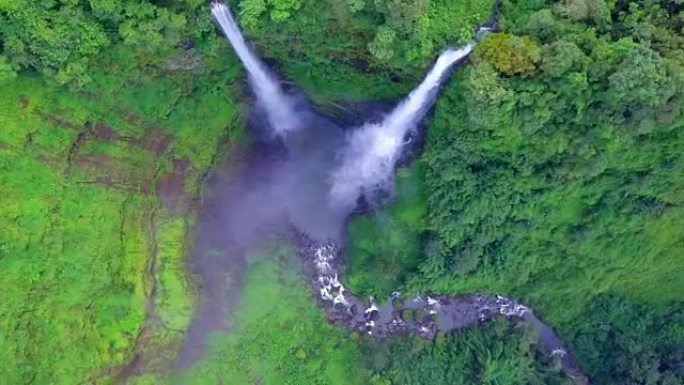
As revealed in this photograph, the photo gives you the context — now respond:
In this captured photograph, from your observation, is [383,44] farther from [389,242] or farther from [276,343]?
[276,343]

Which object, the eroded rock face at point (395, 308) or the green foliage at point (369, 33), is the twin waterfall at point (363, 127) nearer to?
the green foliage at point (369, 33)

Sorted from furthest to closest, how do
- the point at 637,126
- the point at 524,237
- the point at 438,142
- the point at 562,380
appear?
the point at 562,380 → the point at 524,237 → the point at 438,142 → the point at 637,126

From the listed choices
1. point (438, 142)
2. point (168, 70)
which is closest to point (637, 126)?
point (438, 142)

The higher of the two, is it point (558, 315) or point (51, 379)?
point (558, 315)

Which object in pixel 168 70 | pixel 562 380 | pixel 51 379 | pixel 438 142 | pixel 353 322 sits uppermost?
pixel 168 70

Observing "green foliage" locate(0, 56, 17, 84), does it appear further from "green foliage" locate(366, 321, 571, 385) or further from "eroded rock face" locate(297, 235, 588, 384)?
"green foliage" locate(366, 321, 571, 385)

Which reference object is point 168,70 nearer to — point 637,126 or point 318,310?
point 318,310
